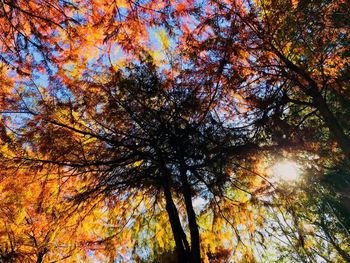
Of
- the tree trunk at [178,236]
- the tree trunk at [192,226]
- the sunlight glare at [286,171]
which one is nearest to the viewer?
the tree trunk at [192,226]

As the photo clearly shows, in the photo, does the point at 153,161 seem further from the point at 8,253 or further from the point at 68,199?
the point at 8,253

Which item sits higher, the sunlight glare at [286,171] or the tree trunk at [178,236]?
the sunlight glare at [286,171]

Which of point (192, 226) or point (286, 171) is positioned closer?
point (192, 226)

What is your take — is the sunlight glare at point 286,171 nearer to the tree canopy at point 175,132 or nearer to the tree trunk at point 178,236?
the tree canopy at point 175,132

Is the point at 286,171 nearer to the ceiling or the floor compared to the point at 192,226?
nearer to the ceiling

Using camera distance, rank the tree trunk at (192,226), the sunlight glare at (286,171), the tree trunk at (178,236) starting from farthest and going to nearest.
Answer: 1. the sunlight glare at (286,171)
2. the tree trunk at (178,236)
3. the tree trunk at (192,226)

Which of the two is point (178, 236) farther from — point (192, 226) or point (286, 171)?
point (286, 171)

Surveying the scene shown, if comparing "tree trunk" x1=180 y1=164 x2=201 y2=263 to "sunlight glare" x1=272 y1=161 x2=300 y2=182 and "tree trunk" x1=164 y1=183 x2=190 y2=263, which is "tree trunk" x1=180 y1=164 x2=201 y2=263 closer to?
"tree trunk" x1=164 y1=183 x2=190 y2=263

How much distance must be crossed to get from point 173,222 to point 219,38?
334 centimetres

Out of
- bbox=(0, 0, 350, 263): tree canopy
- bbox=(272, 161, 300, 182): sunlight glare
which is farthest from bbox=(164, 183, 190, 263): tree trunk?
bbox=(272, 161, 300, 182): sunlight glare

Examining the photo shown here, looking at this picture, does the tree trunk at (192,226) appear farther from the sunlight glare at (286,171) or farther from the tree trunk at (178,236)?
the sunlight glare at (286,171)

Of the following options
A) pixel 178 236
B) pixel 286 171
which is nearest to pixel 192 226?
pixel 178 236

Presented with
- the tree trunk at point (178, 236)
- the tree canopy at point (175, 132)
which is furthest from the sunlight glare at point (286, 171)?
the tree trunk at point (178, 236)

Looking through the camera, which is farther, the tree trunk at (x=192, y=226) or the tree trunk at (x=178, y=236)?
the tree trunk at (x=178, y=236)
